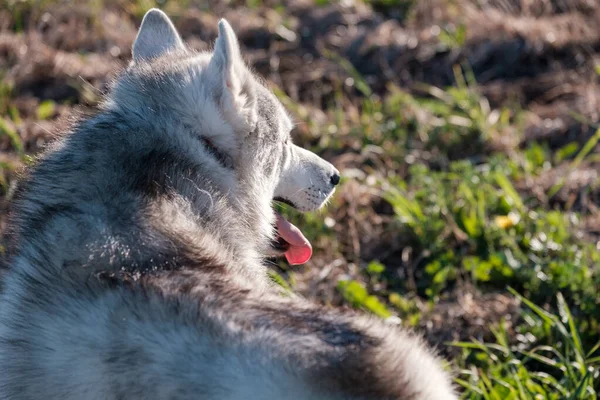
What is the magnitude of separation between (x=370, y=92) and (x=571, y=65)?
1772 mm

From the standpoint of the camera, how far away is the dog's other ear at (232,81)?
11.0 ft

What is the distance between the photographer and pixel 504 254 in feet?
16.1

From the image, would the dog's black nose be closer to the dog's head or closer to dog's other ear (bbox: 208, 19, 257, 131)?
the dog's head

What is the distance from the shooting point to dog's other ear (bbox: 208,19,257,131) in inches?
132

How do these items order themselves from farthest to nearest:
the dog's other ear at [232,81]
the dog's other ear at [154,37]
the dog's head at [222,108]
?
the dog's other ear at [154,37], the dog's head at [222,108], the dog's other ear at [232,81]

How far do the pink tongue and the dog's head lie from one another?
0.31 metres

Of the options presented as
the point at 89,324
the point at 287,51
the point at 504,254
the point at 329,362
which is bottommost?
the point at 287,51

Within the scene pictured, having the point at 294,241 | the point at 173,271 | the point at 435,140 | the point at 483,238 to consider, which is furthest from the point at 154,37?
the point at 435,140

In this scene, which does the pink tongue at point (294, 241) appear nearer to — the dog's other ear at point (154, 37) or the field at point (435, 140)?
the field at point (435, 140)

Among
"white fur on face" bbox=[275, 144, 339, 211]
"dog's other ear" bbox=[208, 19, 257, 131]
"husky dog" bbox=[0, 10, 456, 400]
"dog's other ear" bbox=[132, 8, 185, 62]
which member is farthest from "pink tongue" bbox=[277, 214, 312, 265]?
"dog's other ear" bbox=[132, 8, 185, 62]

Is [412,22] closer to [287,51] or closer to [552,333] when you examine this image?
[287,51]

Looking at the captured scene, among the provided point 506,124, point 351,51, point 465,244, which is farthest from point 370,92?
point 465,244

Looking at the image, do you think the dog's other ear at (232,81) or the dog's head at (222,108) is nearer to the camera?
the dog's other ear at (232,81)

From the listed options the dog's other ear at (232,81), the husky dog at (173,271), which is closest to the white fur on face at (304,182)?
the husky dog at (173,271)
